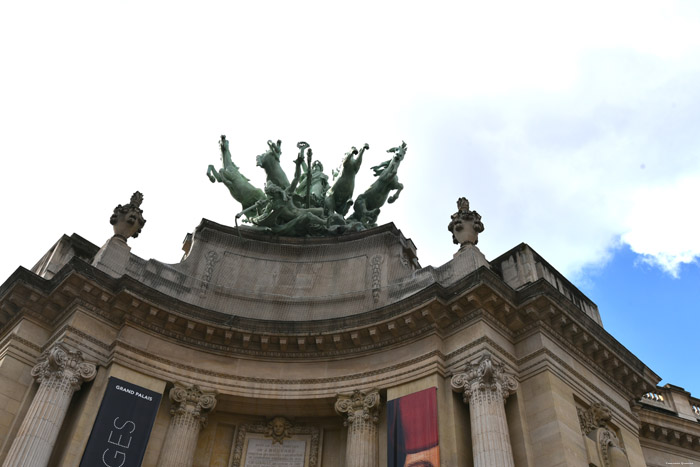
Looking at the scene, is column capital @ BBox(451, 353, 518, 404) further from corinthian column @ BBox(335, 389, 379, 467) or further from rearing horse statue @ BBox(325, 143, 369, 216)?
rearing horse statue @ BBox(325, 143, 369, 216)

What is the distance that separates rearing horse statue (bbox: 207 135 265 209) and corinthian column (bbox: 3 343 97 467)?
10.9 meters

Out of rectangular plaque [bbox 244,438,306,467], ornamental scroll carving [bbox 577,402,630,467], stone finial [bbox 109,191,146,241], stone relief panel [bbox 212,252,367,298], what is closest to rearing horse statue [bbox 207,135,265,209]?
stone relief panel [bbox 212,252,367,298]

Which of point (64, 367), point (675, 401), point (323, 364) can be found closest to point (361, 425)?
point (323, 364)

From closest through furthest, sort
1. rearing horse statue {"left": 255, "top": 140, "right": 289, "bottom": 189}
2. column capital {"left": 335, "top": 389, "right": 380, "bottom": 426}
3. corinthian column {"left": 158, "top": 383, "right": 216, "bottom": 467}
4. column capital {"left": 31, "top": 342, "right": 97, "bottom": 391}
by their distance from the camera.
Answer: column capital {"left": 31, "top": 342, "right": 97, "bottom": 391}, corinthian column {"left": 158, "top": 383, "right": 216, "bottom": 467}, column capital {"left": 335, "top": 389, "right": 380, "bottom": 426}, rearing horse statue {"left": 255, "top": 140, "right": 289, "bottom": 189}

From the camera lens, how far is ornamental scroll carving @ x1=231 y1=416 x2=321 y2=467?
784 inches

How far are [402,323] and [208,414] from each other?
6473 millimetres

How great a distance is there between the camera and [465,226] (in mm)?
21469

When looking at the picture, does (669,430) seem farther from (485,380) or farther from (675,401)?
(485,380)

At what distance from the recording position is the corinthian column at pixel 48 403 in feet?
52.5

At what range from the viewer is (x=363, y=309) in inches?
858

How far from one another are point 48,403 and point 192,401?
3937mm

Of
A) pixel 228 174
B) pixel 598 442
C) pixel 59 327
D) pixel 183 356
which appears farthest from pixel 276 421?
pixel 228 174

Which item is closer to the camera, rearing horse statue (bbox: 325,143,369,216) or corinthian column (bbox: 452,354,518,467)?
corinthian column (bbox: 452,354,518,467)

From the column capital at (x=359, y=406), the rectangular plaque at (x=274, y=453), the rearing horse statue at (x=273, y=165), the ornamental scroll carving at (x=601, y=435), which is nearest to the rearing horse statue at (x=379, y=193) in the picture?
the rearing horse statue at (x=273, y=165)
